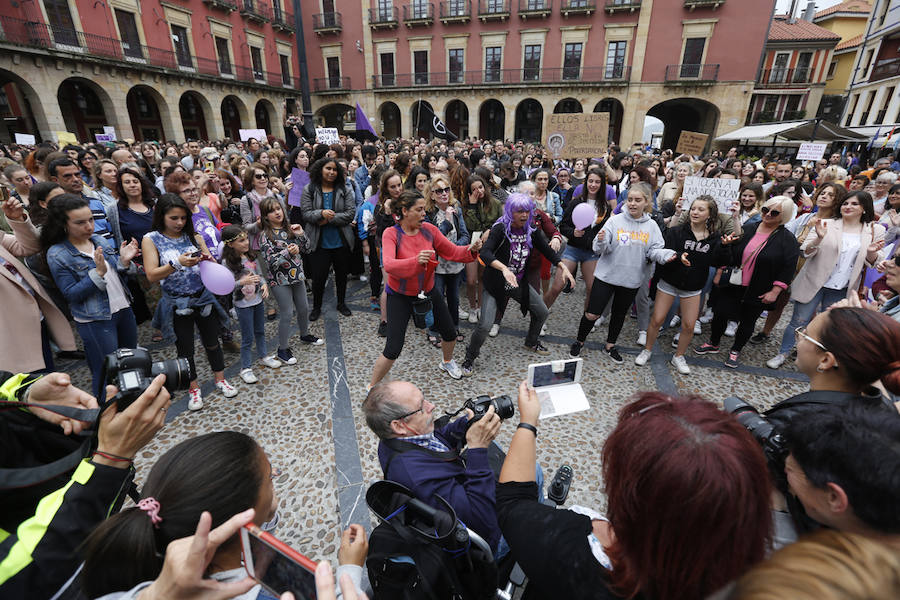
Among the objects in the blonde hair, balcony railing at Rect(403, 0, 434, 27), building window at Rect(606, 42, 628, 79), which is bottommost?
the blonde hair

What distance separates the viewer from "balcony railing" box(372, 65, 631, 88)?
25.0 metres

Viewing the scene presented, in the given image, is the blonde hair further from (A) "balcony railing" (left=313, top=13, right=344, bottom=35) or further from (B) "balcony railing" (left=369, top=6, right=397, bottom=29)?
(A) "balcony railing" (left=313, top=13, right=344, bottom=35)

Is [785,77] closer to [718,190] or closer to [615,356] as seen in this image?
[718,190]

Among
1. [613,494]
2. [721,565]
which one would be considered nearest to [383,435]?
[613,494]

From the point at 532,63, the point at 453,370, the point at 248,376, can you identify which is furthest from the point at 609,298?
the point at 532,63

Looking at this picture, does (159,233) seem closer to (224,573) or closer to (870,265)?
(224,573)

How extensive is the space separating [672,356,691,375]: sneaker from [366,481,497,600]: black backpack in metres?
3.63

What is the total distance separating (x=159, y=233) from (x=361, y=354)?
7.06 feet

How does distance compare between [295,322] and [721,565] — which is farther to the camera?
[295,322]

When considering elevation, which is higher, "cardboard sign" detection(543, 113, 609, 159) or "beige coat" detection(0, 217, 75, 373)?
"cardboard sign" detection(543, 113, 609, 159)

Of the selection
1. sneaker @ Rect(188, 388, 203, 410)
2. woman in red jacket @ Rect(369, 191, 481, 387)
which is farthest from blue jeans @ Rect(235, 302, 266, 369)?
woman in red jacket @ Rect(369, 191, 481, 387)

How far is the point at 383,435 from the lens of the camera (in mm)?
1797

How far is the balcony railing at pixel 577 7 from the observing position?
24188mm

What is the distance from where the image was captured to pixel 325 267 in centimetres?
489
